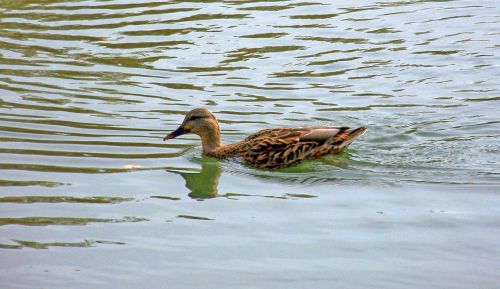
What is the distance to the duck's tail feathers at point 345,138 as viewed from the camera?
13.0 m

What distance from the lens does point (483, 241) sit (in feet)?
31.8

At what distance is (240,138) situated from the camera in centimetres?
1415

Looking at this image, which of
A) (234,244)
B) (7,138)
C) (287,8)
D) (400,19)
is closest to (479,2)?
(400,19)

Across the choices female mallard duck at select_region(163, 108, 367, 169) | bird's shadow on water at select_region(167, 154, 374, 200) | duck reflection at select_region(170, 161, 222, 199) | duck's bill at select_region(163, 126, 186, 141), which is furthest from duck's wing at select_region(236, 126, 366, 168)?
duck's bill at select_region(163, 126, 186, 141)

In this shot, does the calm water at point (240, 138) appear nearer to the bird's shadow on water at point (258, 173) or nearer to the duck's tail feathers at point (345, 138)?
the bird's shadow on water at point (258, 173)

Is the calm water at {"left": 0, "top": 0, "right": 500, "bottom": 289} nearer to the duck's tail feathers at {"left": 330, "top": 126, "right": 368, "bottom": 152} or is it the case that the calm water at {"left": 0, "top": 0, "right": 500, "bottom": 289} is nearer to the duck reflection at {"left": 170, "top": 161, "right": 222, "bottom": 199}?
the duck reflection at {"left": 170, "top": 161, "right": 222, "bottom": 199}

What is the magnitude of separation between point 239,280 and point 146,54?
902 cm

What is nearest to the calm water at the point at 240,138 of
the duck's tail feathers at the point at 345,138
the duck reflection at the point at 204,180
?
the duck reflection at the point at 204,180

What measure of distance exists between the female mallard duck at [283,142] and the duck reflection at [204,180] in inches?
15.4

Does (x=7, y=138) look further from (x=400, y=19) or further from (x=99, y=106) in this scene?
(x=400, y=19)

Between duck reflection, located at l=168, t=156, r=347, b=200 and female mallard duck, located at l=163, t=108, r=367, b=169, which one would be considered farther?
female mallard duck, located at l=163, t=108, r=367, b=169

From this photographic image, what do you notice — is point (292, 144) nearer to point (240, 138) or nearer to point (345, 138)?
point (345, 138)

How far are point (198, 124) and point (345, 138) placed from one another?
5.61 ft

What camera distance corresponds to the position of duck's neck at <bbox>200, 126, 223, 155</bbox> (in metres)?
13.4
